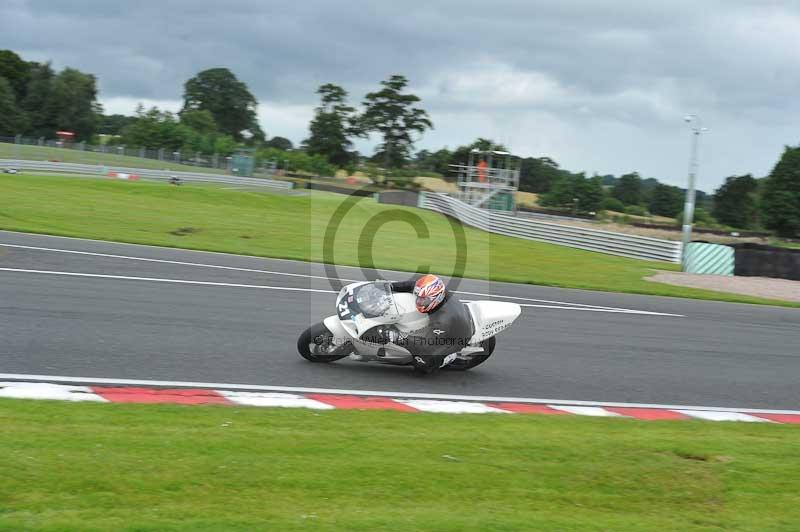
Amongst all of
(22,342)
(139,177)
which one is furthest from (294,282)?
(139,177)

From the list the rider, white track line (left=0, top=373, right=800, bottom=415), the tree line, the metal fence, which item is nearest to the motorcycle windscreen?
the rider

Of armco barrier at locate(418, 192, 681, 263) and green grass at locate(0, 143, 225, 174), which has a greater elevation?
green grass at locate(0, 143, 225, 174)

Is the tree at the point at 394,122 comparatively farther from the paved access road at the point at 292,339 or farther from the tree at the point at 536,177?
the paved access road at the point at 292,339

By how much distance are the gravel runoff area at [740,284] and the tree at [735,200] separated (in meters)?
76.9

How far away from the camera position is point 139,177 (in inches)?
2040

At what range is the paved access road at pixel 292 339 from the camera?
30.9ft

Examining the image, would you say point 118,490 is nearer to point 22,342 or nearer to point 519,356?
point 22,342

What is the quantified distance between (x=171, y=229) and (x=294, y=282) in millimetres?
10392

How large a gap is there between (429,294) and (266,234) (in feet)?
63.3

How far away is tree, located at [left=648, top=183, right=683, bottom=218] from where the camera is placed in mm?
107562

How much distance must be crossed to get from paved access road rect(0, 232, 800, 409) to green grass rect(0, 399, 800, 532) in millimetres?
1957

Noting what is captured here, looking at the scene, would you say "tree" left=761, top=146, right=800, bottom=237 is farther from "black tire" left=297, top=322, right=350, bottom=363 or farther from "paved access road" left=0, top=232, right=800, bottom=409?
"black tire" left=297, top=322, right=350, bottom=363

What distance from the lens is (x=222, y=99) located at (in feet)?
422
